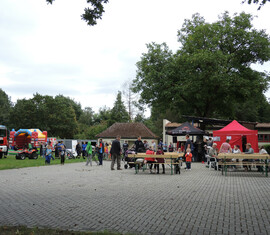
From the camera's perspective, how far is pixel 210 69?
1259 inches

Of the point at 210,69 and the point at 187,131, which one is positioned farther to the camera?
the point at 210,69

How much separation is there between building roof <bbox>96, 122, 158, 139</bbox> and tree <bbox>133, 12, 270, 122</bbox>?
21.5 metres

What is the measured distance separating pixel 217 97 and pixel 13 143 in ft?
72.5

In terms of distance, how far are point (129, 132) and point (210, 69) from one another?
28632 millimetres

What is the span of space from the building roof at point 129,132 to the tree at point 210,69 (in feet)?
70.7

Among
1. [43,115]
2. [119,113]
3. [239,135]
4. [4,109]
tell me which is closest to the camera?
[239,135]

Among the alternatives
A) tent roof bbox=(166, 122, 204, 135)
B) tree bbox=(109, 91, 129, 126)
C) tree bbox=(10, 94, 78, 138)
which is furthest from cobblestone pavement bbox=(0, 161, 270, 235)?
tree bbox=(10, 94, 78, 138)

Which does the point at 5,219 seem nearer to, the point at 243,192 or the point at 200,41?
the point at 243,192

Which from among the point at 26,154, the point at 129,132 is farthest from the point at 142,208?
the point at 129,132

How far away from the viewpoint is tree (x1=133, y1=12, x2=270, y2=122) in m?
32.2

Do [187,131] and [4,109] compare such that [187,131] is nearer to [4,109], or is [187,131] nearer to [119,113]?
[119,113]

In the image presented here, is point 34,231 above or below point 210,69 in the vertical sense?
below

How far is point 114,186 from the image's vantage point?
35.8 ft

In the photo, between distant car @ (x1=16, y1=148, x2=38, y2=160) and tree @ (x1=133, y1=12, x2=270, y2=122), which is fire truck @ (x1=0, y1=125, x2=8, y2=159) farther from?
tree @ (x1=133, y1=12, x2=270, y2=122)
